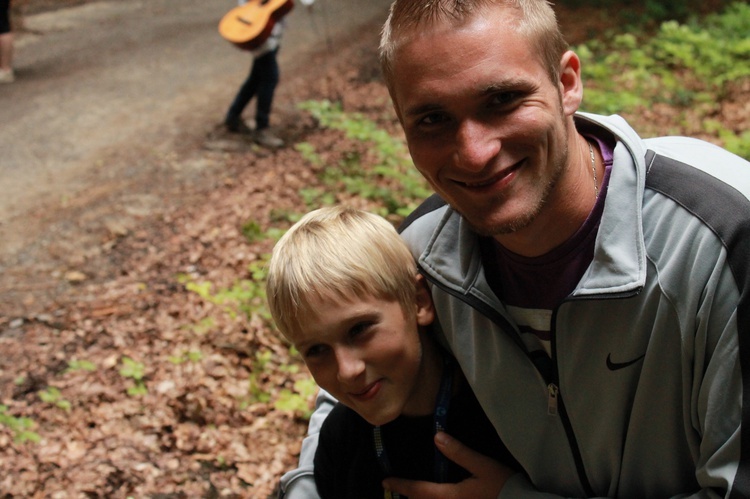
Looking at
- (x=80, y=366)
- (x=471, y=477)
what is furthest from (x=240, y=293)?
(x=471, y=477)

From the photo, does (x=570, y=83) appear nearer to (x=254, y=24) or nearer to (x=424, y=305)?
(x=424, y=305)

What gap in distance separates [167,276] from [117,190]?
174 cm

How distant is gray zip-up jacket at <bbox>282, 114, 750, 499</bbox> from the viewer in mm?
1600

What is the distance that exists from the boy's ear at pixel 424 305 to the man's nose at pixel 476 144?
1.97ft

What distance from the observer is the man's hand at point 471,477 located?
215cm

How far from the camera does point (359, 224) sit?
238 cm

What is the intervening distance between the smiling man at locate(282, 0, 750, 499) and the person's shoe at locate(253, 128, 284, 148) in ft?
19.1

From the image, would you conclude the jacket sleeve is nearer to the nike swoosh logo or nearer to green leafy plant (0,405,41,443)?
the nike swoosh logo

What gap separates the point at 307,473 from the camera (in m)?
2.52

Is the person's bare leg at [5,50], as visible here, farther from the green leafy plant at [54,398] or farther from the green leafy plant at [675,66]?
the green leafy plant at [675,66]

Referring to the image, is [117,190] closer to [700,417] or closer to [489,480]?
[489,480]

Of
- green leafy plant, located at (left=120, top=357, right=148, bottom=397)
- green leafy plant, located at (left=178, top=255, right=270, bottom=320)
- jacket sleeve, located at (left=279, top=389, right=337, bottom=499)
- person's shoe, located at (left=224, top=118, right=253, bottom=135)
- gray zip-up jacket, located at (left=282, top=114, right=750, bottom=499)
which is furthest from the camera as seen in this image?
person's shoe, located at (left=224, top=118, right=253, bottom=135)

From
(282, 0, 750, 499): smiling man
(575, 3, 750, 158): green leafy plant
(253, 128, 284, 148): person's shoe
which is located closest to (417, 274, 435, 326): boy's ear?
(282, 0, 750, 499): smiling man

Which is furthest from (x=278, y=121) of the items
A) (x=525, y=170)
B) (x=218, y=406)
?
(x=525, y=170)
